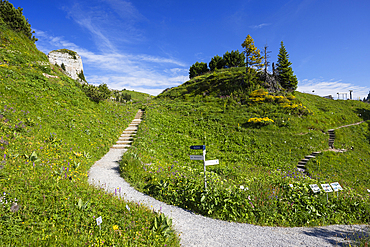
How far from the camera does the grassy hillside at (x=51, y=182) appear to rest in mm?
3633

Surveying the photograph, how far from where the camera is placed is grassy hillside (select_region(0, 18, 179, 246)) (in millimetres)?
3633

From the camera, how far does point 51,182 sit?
505 centimetres

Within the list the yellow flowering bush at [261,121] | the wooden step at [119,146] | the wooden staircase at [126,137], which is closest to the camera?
the wooden step at [119,146]

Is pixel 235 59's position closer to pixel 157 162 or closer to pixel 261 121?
pixel 261 121

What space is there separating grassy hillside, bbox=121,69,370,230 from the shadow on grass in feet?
1.63

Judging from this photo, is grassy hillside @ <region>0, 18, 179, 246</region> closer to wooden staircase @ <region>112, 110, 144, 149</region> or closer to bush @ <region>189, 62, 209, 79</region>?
wooden staircase @ <region>112, 110, 144, 149</region>

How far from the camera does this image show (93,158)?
10.0m

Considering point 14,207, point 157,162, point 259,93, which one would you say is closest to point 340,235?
point 157,162

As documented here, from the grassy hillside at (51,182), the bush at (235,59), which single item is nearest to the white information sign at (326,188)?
the grassy hillside at (51,182)

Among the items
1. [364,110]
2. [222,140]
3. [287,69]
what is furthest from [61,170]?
[364,110]

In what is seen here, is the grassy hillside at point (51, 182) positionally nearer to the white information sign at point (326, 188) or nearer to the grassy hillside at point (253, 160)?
the grassy hillside at point (253, 160)

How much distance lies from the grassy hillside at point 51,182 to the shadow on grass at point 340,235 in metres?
4.29

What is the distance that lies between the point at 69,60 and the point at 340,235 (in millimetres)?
92522

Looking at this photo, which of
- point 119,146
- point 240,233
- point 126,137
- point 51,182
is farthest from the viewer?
point 126,137
